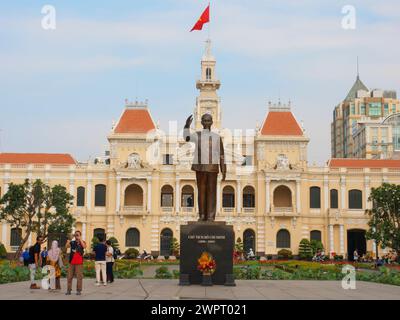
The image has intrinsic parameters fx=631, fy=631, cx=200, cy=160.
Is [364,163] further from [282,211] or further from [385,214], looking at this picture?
[385,214]

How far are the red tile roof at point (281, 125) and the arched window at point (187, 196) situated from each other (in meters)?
9.50

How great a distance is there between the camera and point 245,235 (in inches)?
2440

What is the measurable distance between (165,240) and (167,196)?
4821mm

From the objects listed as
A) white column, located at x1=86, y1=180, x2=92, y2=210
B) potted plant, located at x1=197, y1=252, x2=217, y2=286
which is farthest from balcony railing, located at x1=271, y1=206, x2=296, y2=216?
potted plant, located at x1=197, y1=252, x2=217, y2=286

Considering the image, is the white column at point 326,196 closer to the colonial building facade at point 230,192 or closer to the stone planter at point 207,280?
the colonial building facade at point 230,192

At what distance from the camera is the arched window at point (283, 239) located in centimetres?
6153

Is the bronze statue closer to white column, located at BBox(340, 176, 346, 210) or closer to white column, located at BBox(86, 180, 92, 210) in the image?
white column, located at BBox(86, 180, 92, 210)

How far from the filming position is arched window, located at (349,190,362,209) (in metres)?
62.6

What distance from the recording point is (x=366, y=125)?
334 feet

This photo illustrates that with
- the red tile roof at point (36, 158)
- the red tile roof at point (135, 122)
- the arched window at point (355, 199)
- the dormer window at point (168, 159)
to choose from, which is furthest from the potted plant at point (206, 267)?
the dormer window at point (168, 159)

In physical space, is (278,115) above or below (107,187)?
Result: above
